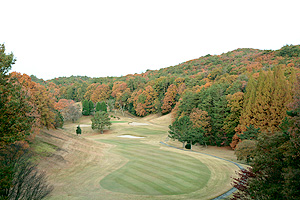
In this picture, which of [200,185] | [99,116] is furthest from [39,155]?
[99,116]

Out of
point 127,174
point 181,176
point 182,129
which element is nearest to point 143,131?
point 182,129

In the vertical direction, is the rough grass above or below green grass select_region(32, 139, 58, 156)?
below

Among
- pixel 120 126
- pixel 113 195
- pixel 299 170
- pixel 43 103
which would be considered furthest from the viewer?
pixel 120 126

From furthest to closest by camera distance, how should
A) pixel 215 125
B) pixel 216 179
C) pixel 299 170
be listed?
pixel 215 125
pixel 216 179
pixel 299 170

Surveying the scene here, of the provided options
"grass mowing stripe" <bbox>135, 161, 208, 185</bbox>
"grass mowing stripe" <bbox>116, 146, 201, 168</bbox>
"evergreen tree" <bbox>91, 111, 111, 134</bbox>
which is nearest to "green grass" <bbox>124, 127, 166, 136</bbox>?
"evergreen tree" <bbox>91, 111, 111, 134</bbox>

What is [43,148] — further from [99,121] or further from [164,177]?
[99,121]

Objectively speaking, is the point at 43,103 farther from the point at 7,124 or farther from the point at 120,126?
the point at 120,126

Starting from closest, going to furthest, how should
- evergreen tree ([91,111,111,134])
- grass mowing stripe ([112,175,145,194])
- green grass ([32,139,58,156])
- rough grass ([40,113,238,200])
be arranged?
1. rough grass ([40,113,238,200])
2. grass mowing stripe ([112,175,145,194])
3. green grass ([32,139,58,156])
4. evergreen tree ([91,111,111,134])

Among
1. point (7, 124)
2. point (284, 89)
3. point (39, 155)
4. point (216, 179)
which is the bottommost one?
point (216, 179)

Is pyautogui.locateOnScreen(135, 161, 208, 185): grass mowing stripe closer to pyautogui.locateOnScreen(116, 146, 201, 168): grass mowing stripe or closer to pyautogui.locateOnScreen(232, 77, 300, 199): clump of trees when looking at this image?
pyautogui.locateOnScreen(116, 146, 201, 168): grass mowing stripe
